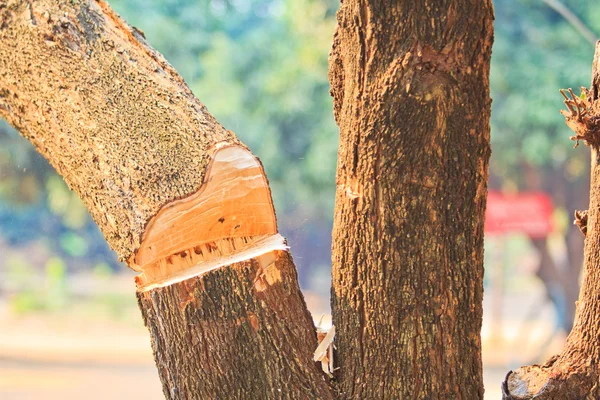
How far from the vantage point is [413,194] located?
1043 mm

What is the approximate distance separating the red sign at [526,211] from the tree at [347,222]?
2492 mm

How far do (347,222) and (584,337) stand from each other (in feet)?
1.57

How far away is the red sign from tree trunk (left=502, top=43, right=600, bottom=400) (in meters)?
2.30

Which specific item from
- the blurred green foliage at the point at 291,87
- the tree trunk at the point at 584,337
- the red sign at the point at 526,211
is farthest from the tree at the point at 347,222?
the red sign at the point at 526,211

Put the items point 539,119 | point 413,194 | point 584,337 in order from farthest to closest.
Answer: point 539,119 < point 584,337 < point 413,194

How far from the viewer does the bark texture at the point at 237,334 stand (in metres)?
1.07

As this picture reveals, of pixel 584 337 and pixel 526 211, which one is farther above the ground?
pixel 526 211

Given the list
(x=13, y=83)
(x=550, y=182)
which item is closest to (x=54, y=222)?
(x=13, y=83)

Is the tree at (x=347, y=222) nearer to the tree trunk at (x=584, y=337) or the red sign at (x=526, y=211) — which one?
the tree trunk at (x=584, y=337)

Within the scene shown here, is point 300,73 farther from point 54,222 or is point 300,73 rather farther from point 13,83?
point 13,83

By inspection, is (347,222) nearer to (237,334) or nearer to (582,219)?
(237,334)

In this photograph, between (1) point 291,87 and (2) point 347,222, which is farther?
(1) point 291,87

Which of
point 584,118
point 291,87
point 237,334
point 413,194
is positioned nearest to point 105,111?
point 237,334

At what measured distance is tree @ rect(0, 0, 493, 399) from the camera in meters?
1.02
